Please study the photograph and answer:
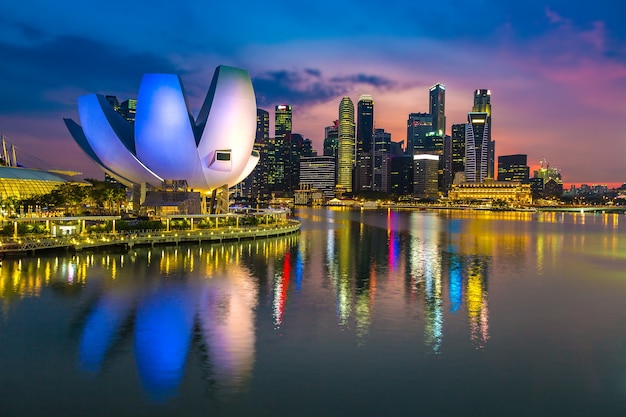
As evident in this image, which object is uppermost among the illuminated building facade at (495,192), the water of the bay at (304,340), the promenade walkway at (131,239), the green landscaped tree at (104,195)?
the illuminated building facade at (495,192)

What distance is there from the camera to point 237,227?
38.8 meters

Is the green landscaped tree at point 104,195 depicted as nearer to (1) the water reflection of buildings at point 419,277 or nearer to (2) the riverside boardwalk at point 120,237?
(2) the riverside boardwalk at point 120,237

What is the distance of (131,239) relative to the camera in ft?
103

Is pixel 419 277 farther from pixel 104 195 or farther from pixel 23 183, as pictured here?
pixel 23 183

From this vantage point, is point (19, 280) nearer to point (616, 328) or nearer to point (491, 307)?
point (491, 307)

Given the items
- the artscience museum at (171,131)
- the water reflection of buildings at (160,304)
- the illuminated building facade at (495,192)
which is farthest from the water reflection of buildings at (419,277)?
the illuminated building facade at (495,192)

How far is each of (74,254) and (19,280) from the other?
7621mm

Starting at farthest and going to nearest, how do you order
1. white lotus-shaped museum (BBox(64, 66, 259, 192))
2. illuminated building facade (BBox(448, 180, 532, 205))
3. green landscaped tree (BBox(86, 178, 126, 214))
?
illuminated building facade (BBox(448, 180, 532, 205)) → green landscaped tree (BBox(86, 178, 126, 214)) → white lotus-shaped museum (BBox(64, 66, 259, 192))

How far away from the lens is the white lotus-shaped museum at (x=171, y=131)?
3573cm

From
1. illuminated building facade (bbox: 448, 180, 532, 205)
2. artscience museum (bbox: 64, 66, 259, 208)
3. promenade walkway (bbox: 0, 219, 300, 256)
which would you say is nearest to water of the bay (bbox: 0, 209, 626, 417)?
promenade walkway (bbox: 0, 219, 300, 256)

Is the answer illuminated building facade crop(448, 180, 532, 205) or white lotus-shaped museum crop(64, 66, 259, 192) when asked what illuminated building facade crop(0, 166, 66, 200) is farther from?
illuminated building facade crop(448, 180, 532, 205)

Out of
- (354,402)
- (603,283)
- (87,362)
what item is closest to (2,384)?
(87,362)

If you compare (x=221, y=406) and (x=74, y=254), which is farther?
(x=74, y=254)

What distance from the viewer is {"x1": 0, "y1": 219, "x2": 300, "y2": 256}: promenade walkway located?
27078 millimetres
